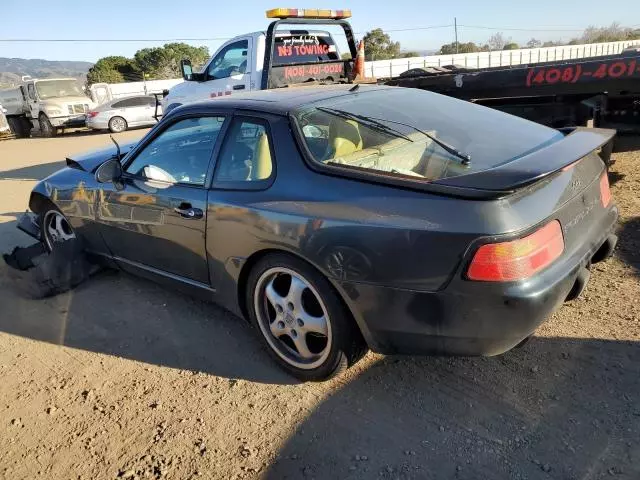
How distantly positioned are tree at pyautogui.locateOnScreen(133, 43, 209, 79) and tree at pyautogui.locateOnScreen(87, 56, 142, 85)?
848 mm

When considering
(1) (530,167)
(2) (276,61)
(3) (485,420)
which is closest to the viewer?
(1) (530,167)

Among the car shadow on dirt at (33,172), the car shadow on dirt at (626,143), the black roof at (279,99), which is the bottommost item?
the car shadow on dirt at (33,172)

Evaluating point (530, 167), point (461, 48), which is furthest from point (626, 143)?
point (461, 48)

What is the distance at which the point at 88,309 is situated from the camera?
387 centimetres

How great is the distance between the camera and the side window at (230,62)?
8.57 meters

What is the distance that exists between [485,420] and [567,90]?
415 cm

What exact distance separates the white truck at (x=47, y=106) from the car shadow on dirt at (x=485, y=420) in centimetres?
2169

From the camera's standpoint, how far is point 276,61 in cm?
816

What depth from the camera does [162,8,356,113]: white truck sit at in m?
7.92

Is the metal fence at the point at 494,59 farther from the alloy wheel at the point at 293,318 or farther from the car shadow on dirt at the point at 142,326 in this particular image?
the alloy wheel at the point at 293,318

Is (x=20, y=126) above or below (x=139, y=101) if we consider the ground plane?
below

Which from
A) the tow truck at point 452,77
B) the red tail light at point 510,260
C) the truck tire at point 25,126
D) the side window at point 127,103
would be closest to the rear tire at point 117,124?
the side window at point 127,103

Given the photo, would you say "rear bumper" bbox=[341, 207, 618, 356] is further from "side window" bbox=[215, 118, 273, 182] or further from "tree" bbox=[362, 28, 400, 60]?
"tree" bbox=[362, 28, 400, 60]

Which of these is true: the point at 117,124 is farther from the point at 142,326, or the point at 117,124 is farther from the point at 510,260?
the point at 510,260
